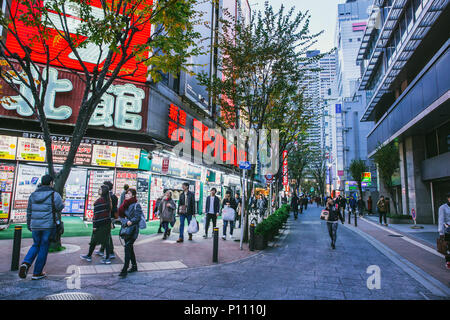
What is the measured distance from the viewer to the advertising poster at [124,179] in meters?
14.4

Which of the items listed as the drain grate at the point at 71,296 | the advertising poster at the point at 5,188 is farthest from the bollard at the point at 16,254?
the advertising poster at the point at 5,188

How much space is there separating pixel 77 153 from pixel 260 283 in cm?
1213

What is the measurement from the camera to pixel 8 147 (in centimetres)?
1272

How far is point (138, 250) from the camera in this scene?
8445 millimetres

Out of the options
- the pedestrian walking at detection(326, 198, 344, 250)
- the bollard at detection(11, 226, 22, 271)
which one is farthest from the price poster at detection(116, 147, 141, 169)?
the pedestrian walking at detection(326, 198, 344, 250)

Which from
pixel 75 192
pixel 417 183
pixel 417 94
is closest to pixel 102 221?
pixel 75 192

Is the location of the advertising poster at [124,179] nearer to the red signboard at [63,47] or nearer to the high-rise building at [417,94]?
the red signboard at [63,47]

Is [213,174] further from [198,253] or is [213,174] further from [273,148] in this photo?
[198,253]

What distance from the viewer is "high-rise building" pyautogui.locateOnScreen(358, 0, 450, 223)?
13656mm

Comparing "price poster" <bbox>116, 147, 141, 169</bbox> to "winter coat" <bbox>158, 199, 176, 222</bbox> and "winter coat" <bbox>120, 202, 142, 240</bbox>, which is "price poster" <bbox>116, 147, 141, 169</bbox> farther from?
"winter coat" <bbox>120, 202, 142, 240</bbox>

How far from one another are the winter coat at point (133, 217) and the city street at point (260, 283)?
0.94 m
